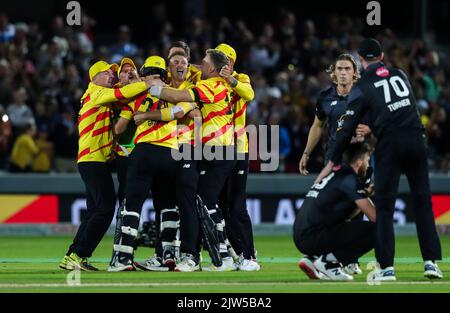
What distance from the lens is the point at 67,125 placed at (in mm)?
21219

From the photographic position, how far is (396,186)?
11.3 metres

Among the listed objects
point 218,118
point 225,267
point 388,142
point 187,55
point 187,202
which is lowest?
point 225,267

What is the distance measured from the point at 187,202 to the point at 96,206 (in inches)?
40.1

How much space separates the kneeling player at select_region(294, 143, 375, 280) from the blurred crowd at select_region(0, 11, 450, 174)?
336 inches

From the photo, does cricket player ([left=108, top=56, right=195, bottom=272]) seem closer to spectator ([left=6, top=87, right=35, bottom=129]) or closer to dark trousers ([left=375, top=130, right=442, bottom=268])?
dark trousers ([left=375, top=130, right=442, bottom=268])

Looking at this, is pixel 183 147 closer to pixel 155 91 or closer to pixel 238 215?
pixel 155 91

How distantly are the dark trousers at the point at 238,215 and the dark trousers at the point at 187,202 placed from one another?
785mm

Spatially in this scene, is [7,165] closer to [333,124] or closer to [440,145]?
[440,145]

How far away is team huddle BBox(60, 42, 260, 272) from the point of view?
41.5 feet

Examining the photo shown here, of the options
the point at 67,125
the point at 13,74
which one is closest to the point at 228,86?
the point at 67,125

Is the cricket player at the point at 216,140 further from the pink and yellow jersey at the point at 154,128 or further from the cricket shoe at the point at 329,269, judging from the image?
the cricket shoe at the point at 329,269

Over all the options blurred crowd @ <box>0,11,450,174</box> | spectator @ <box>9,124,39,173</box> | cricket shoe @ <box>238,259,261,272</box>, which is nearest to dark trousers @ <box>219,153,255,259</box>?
cricket shoe @ <box>238,259,261,272</box>

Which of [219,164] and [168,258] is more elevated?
[219,164]

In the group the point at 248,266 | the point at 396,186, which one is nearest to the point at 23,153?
the point at 248,266
